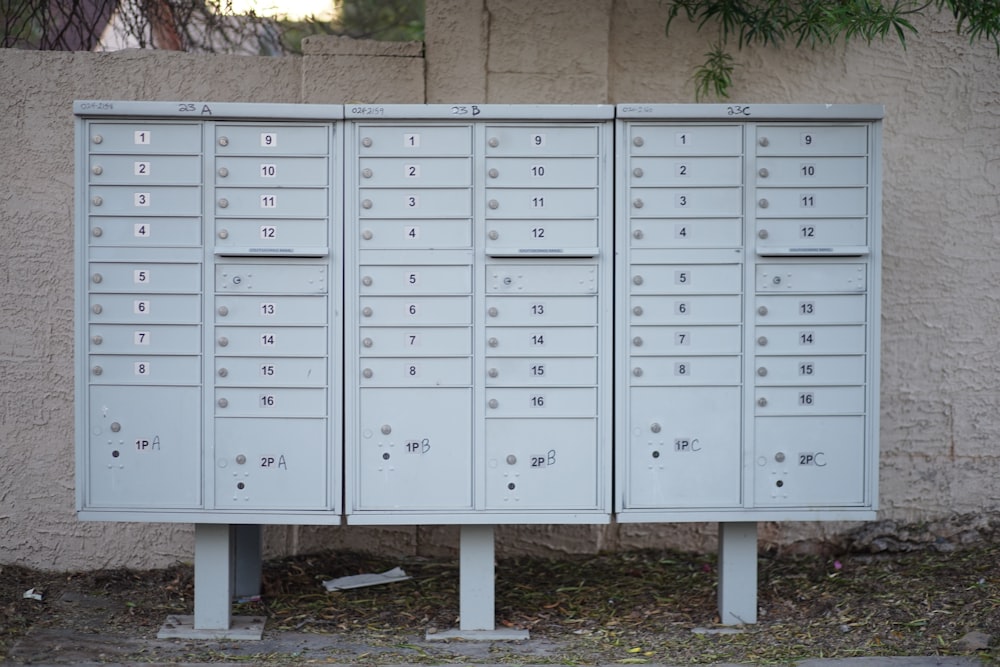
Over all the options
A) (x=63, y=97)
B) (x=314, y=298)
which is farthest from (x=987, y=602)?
(x=63, y=97)

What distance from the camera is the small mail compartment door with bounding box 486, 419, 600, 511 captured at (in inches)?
170

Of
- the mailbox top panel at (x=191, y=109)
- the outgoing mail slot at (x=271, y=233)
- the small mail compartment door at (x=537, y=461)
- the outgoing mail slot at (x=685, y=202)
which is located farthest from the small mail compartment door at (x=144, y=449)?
the outgoing mail slot at (x=685, y=202)

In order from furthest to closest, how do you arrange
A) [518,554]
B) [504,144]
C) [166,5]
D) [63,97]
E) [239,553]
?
[166,5] < [518,554] < [63,97] < [239,553] < [504,144]

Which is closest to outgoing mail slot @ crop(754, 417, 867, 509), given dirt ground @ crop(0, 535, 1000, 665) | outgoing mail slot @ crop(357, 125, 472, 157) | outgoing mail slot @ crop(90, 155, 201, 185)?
dirt ground @ crop(0, 535, 1000, 665)

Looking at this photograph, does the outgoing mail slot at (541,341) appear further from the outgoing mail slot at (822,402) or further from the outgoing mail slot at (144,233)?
the outgoing mail slot at (144,233)

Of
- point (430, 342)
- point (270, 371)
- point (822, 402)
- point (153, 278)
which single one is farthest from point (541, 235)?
point (153, 278)

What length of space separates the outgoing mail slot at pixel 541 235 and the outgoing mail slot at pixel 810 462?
105 cm

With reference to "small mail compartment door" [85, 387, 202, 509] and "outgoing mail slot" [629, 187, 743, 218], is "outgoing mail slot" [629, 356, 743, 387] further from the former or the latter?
"small mail compartment door" [85, 387, 202, 509]

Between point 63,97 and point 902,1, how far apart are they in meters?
4.19

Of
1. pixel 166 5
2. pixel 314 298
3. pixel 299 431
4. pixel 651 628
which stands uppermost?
pixel 166 5

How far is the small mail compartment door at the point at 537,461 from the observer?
433 cm

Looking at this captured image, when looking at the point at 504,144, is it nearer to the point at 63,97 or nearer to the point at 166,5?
the point at 63,97

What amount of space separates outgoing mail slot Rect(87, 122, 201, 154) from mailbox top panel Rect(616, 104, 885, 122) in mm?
1731

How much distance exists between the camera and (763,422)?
4.35 m
